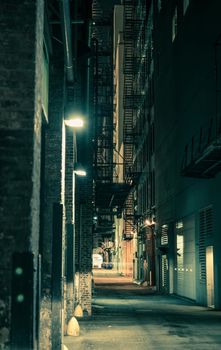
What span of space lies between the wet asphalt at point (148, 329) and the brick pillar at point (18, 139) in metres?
8.02

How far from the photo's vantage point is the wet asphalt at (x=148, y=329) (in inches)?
531

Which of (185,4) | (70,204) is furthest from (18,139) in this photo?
(185,4)

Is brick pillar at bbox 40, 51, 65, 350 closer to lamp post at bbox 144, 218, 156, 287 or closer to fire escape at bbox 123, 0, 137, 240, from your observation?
lamp post at bbox 144, 218, 156, 287

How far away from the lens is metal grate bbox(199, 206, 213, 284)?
973 inches

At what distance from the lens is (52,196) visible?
11.3m

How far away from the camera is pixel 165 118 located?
37000 mm

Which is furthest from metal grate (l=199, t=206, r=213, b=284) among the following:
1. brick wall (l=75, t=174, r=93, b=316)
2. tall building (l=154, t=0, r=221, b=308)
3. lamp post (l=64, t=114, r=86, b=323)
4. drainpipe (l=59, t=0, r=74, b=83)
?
drainpipe (l=59, t=0, r=74, b=83)

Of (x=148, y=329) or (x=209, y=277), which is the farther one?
(x=209, y=277)

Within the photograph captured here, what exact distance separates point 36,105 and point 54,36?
19.0 ft

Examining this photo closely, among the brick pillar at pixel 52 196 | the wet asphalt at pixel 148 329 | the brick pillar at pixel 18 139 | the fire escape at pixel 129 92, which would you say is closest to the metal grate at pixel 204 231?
the wet asphalt at pixel 148 329

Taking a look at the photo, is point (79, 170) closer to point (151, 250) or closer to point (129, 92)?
point (151, 250)

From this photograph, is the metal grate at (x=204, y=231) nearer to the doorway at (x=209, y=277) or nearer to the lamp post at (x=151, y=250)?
the doorway at (x=209, y=277)

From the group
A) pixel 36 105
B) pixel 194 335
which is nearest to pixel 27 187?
pixel 36 105

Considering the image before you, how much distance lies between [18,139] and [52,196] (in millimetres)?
5770
